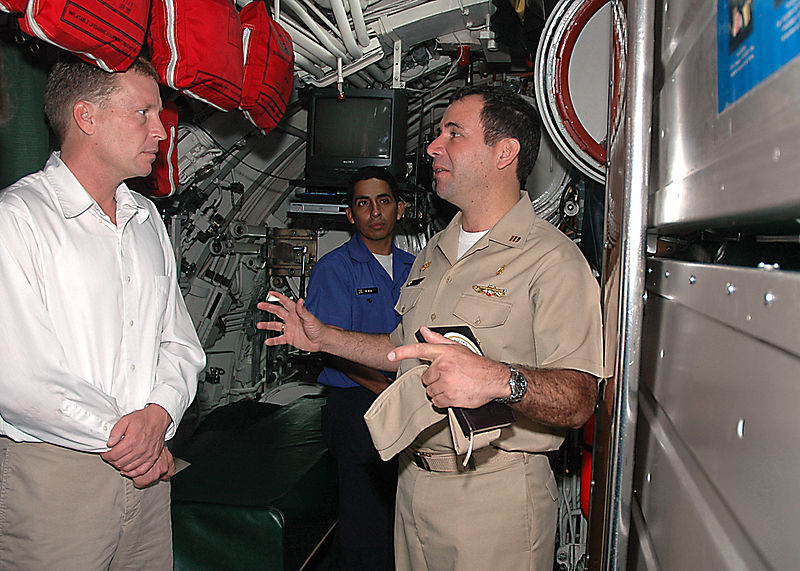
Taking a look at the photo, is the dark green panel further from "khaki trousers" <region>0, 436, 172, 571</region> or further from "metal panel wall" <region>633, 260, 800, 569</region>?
"metal panel wall" <region>633, 260, 800, 569</region>

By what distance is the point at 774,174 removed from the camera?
0.68 m

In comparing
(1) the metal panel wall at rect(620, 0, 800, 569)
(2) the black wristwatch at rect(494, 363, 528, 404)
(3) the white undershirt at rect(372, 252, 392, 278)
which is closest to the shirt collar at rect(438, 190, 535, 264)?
(2) the black wristwatch at rect(494, 363, 528, 404)

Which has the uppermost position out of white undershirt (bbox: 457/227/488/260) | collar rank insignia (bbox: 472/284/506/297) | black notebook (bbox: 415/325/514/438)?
white undershirt (bbox: 457/227/488/260)

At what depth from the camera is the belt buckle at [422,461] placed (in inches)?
86.4

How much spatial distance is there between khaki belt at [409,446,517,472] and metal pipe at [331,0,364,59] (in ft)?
8.04

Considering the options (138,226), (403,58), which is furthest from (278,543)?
(403,58)

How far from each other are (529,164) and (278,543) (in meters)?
2.00

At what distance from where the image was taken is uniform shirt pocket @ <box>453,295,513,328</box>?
2117 mm

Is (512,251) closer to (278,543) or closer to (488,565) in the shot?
(488,565)

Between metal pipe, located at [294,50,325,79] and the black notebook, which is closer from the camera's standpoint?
the black notebook

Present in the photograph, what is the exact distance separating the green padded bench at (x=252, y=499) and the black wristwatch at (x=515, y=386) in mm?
1776

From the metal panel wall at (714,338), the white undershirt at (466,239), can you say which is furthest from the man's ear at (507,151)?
the metal panel wall at (714,338)

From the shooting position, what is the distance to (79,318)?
6.70ft

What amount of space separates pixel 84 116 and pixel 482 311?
144 cm
